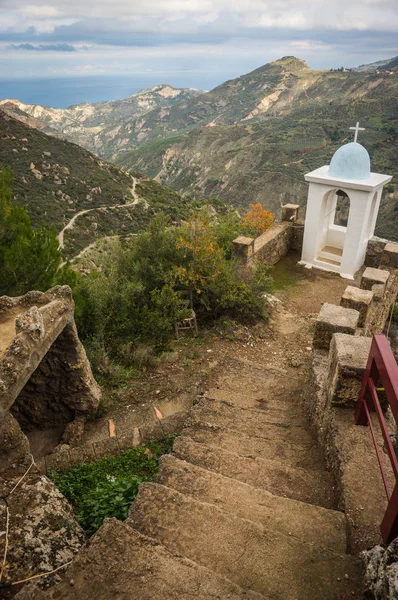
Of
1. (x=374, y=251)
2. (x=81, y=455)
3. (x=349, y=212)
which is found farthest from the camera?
(x=374, y=251)

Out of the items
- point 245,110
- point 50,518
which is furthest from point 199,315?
point 245,110

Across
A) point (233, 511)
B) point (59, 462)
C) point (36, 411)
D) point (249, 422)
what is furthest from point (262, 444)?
point (36, 411)

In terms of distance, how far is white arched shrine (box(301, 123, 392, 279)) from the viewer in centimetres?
1102

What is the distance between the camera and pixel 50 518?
122 inches

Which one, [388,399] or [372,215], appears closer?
[388,399]

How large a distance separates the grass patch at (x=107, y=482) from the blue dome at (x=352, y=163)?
9.04 m

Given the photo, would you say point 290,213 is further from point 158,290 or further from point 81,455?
point 81,455

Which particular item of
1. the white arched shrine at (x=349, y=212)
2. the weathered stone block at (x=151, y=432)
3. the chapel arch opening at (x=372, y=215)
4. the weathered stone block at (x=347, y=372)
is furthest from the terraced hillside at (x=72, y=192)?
the weathered stone block at (x=347, y=372)

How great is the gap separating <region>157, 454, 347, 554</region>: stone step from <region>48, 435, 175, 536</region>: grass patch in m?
0.48

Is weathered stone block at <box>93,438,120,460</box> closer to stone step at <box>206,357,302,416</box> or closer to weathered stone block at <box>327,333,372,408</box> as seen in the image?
stone step at <box>206,357,302,416</box>

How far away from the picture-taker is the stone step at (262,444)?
441 centimetres

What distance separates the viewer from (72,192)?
4562 centimetres

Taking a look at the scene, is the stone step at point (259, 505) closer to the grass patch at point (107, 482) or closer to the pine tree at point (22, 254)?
the grass patch at point (107, 482)

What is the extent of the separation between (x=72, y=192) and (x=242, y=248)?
39.6 m
